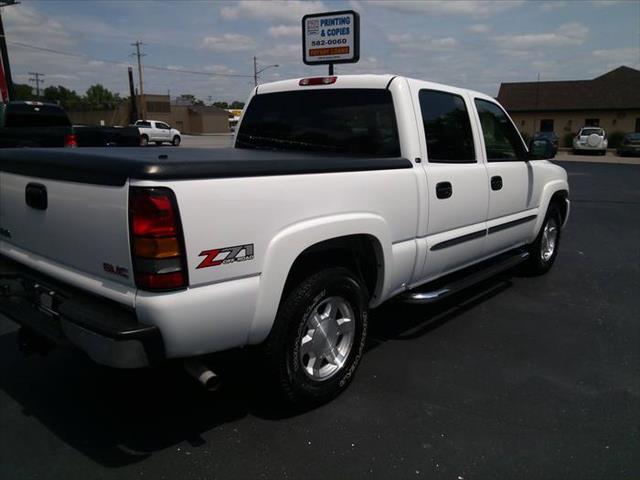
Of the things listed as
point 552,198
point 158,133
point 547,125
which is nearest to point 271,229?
point 552,198

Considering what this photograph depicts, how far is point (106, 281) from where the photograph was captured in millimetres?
2535

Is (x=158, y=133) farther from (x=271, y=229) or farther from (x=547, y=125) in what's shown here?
(x=271, y=229)

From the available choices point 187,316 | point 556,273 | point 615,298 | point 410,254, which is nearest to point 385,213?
point 410,254

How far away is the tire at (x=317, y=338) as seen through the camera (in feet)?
9.48

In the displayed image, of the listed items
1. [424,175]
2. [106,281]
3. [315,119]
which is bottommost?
[106,281]

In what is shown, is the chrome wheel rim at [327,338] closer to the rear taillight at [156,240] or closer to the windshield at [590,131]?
the rear taillight at [156,240]

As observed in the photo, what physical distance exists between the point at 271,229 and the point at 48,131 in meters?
10.4

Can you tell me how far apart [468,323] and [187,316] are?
9.57 feet

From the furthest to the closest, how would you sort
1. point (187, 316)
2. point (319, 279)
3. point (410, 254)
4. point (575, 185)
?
point (575, 185), point (410, 254), point (319, 279), point (187, 316)

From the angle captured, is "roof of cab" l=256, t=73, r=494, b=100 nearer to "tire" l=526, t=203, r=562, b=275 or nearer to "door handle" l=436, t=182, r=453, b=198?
"door handle" l=436, t=182, r=453, b=198

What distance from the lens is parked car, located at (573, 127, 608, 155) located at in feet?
105

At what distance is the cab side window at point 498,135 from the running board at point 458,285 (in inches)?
37.3

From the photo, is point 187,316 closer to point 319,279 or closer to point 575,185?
point 319,279

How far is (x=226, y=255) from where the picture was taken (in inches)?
97.6
